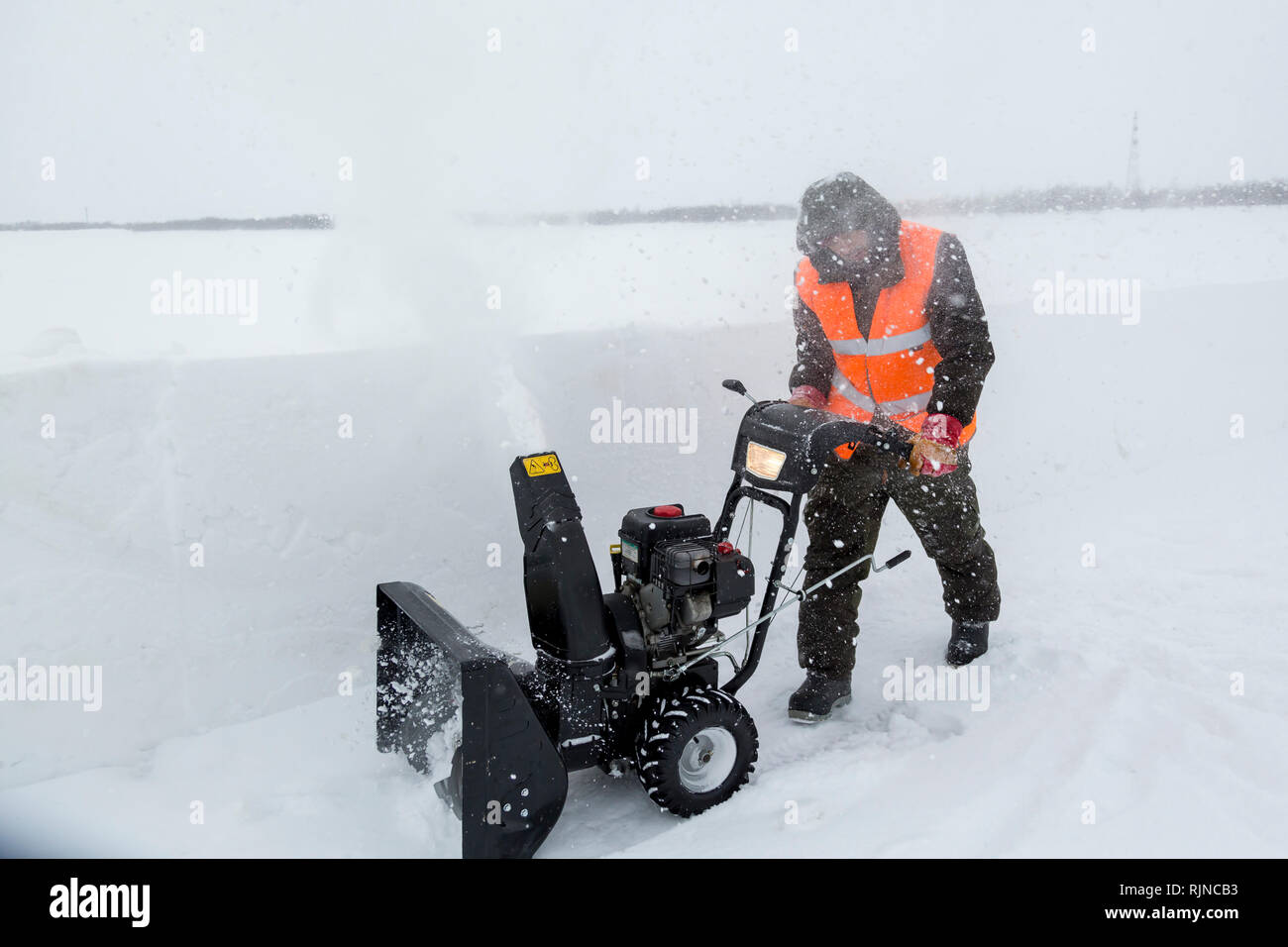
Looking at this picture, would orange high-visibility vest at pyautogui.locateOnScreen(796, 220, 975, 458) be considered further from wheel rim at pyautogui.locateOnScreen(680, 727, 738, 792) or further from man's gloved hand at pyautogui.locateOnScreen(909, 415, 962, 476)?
wheel rim at pyautogui.locateOnScreen(680, 727, 738, 792)

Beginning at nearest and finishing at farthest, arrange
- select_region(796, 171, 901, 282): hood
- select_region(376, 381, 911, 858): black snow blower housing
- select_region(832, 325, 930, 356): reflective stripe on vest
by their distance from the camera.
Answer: select_region(376, 381, 911, 858): black snow blower housing < select_region(796, 171, 901, 282): hood < select_region(832, 325, 930, 356): reflective stripe on vest

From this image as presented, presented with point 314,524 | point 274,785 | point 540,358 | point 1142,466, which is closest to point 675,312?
point 540,358

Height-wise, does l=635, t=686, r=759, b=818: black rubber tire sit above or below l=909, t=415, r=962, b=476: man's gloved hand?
below

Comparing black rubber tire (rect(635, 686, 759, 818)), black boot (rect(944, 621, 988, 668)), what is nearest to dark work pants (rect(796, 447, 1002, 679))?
black boot (rect(944, 621, 988, 668))

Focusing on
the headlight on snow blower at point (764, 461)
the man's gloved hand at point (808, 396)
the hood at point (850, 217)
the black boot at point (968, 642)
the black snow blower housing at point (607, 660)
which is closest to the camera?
the black snow blower housing at point (607, 660)

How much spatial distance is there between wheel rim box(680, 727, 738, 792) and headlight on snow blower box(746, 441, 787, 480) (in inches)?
30.0

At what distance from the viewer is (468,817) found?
7.17ft

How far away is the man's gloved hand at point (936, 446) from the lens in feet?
8.50

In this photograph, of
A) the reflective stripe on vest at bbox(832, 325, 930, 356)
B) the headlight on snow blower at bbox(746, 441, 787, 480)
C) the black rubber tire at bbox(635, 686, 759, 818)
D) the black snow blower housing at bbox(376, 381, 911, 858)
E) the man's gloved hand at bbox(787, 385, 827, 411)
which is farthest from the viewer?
the man's gloved hand at bbox(787, 385, 827, 411)

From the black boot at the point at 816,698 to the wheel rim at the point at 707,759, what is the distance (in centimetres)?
54

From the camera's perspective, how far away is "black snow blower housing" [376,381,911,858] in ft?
7.52

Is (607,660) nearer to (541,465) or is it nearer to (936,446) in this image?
(541,465)

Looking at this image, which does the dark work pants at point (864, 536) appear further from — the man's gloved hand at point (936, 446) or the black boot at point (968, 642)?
the man's gloved hand at point (936, 446)

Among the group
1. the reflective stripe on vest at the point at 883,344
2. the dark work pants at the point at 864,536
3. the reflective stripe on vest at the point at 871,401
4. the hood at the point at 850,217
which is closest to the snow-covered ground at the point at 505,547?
the dark work pants at the point at 864,536
